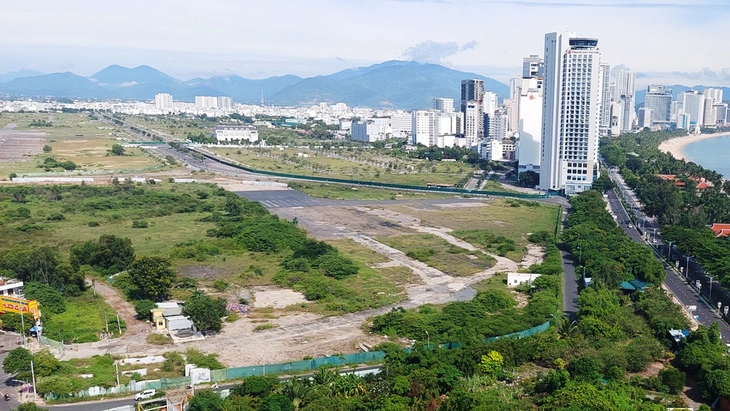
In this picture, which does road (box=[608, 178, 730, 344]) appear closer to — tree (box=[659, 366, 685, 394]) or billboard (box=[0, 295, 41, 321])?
tree (box=[659, 366, 685, 394])

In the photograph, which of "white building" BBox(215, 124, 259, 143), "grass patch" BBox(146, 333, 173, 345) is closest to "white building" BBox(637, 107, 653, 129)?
"white building" BBox(215, 124, 259, 143)

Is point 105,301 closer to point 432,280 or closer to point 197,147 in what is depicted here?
point 432,280

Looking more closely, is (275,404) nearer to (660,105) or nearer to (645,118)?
(645,118)

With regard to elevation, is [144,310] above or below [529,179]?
below

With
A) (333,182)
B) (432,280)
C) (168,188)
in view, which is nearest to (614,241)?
(432,280)

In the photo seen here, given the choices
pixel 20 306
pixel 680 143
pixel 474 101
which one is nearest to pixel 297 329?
pixel 20 306

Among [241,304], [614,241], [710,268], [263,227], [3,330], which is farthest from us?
[263,227]
